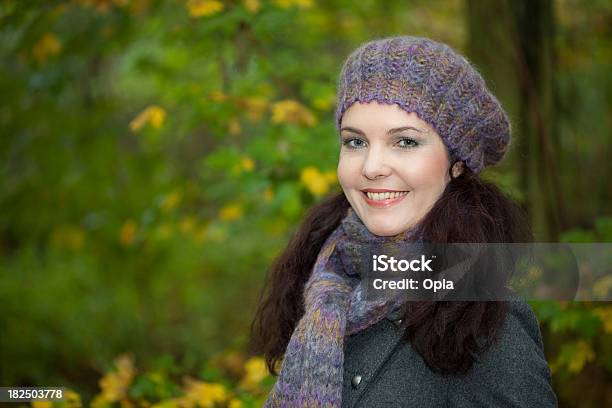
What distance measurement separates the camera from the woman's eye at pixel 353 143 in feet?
6.78

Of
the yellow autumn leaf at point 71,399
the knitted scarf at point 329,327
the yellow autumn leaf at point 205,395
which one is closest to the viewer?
the knitted scarf at point 329,327

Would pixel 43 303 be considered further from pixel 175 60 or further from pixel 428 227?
pixel 428 227

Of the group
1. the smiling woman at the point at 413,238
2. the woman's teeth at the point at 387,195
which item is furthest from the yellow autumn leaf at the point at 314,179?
the woman's teeth at the point at 387,195

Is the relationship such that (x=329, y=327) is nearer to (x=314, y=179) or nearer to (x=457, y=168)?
(x=457, y=168)

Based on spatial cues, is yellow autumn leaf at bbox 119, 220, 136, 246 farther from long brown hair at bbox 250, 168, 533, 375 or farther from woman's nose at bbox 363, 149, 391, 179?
woman's nose at bbox 363, 149, 391, 179

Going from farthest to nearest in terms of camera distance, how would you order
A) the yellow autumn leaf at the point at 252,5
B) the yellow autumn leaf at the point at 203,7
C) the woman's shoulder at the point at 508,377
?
1. the yellow autumn leaf at the point at 252,5
2. the yellow autumn leaf at the point at 203,7
3. the woman's shoulder at the point at 508,377

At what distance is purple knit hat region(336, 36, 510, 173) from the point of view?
1.91 meters

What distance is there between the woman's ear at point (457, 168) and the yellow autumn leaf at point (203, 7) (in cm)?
175

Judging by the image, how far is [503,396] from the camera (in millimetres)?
1707

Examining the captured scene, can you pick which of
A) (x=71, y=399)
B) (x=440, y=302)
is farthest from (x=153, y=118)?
(x=440, y=302)

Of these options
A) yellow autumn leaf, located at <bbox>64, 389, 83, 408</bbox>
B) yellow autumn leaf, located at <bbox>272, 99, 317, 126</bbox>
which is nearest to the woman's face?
yellow autumn leaf, located at <bbox>272, 99, 317, 126</bbox>

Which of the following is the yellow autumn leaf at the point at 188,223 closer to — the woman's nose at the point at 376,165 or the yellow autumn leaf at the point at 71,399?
the yellow autumn leaf at the point at 71,399

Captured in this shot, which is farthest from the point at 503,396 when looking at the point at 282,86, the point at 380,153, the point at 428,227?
the point at 282,86

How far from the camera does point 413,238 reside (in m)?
1.97
